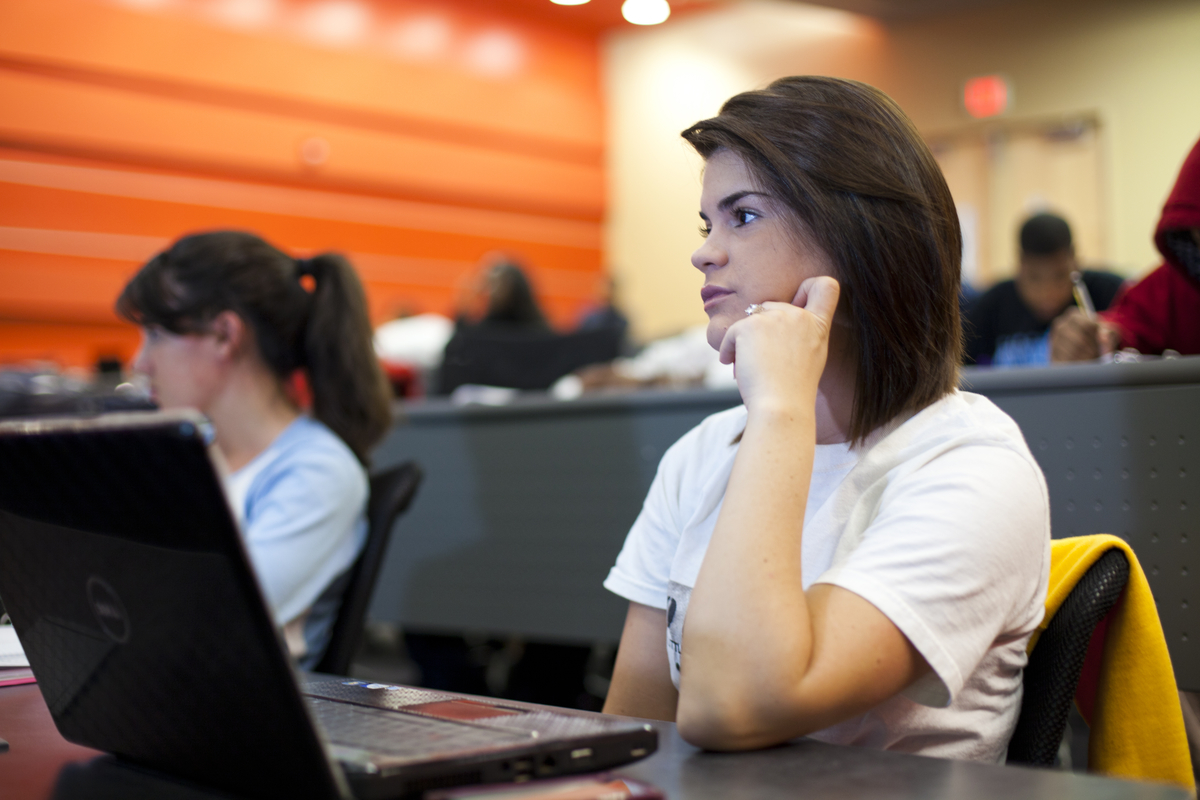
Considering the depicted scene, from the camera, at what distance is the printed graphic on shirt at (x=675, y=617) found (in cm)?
100

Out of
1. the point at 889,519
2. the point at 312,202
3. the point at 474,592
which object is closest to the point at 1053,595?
the point at 889,519

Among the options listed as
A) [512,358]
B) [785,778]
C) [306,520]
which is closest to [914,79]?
[512,358]

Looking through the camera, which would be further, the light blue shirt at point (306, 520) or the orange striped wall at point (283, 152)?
the orange striped wall at point (283, 152)

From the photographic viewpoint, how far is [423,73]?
704 centimetres

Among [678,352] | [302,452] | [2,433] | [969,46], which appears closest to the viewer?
[2,433]

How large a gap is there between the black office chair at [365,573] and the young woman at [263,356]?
0.20 feet

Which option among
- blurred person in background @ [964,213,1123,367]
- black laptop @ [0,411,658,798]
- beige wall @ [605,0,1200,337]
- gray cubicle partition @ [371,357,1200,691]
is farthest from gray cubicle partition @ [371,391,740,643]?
beige wall @ [605,0,1200,337]

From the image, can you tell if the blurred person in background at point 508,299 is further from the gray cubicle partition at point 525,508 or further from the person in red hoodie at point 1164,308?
the person in red hoodie at point 1164,308

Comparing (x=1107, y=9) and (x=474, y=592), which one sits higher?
(x=1107, y=9)

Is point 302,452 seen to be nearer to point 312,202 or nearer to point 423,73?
point 312,202

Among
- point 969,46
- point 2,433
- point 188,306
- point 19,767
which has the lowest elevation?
point 19,767

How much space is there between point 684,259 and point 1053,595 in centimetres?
713

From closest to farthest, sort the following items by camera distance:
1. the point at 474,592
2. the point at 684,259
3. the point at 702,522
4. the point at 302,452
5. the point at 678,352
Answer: the point at 702,522 < the point at 302,452 < the point at 474,592 < the point at 678,352 < the point at 684,259

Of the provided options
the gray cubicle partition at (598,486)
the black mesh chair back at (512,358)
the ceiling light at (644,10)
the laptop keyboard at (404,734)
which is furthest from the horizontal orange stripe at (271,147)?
the laptop keyboard at (404,734)
